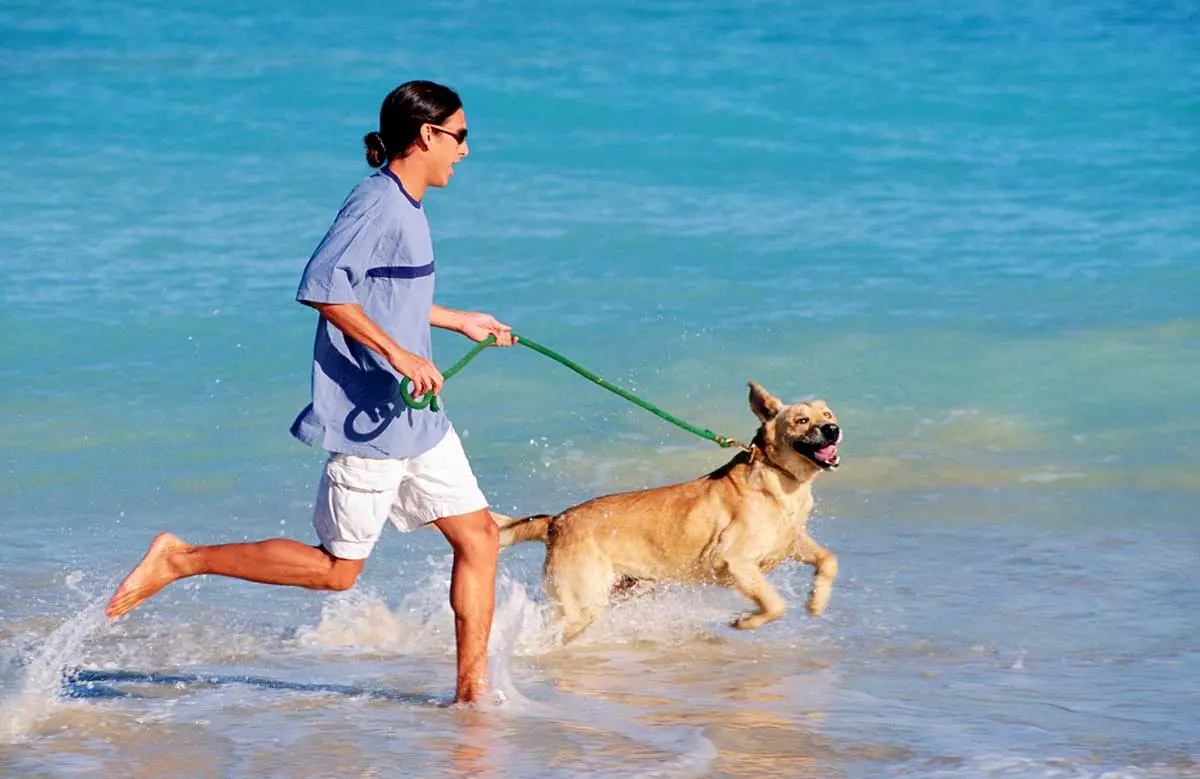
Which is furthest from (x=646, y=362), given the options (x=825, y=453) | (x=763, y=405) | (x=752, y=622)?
(x=752, y=622)

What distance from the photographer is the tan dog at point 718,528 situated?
721 centimetres

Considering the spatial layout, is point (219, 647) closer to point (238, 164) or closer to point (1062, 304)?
point (1062, 304)

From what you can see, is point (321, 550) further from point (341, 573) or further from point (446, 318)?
point (446, 318)

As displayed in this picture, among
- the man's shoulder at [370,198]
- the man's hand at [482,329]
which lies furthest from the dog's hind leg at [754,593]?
the man's shoulder at [370,198]

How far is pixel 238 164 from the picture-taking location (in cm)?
2095

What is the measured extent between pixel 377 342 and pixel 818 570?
265 centimetres

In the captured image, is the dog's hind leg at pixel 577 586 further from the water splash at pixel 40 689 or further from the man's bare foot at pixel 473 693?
the water splash at pixel 40 689

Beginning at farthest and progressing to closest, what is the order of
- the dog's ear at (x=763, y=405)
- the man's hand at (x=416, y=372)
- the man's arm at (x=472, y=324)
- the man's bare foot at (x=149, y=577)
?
the dog's ear at (x=763, y=405) → the man's arm at (x=472, y=324) → the man's bare foot at (x=149, y=577) → the man's hand at (x=416, y=372)

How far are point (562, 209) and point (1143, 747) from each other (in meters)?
13.6

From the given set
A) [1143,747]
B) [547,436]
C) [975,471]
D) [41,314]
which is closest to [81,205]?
[41,314]

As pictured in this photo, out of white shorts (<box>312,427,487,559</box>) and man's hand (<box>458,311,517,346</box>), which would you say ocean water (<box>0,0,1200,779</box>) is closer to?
white shorts (<box>312,427,487,559</box>)

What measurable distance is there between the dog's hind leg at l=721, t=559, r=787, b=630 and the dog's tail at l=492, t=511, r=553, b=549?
0.75 metres

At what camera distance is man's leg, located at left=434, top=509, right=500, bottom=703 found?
18.9 feet

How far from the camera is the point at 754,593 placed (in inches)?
281
